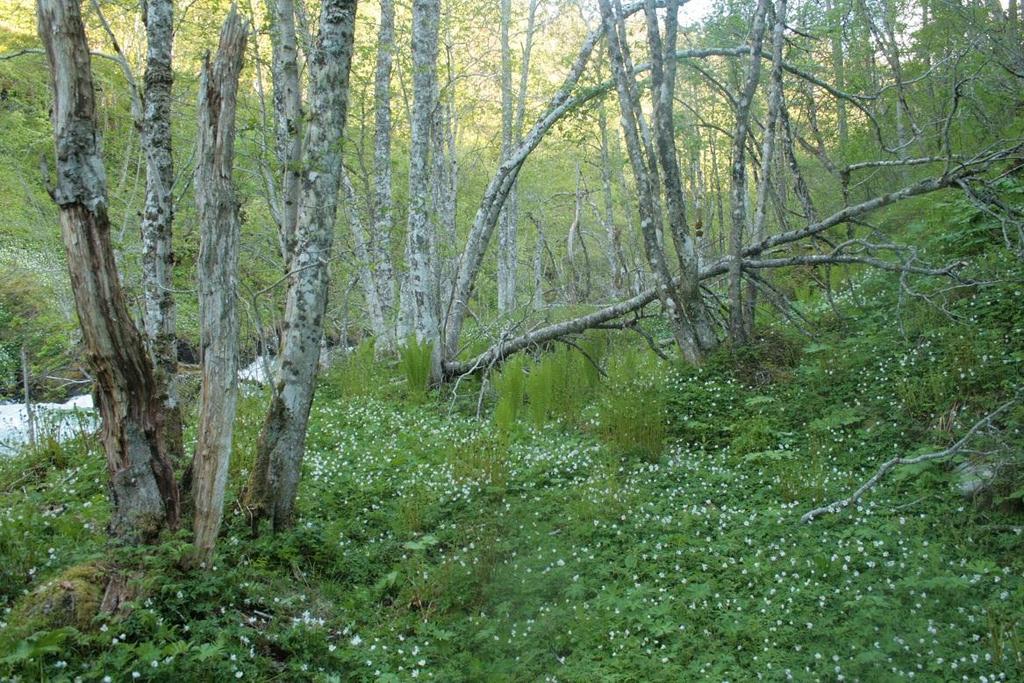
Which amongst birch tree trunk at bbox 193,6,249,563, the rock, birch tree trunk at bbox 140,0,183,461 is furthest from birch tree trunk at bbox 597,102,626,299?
the rock

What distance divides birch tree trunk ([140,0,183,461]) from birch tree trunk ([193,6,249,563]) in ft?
4.90

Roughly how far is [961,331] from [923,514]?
2.92 m

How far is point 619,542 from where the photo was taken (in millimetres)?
5875

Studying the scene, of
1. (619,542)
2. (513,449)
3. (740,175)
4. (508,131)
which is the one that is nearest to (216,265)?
(619,542)

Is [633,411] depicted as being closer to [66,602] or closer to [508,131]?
[66,602]

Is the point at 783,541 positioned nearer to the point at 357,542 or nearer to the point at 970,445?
the point at 970,445

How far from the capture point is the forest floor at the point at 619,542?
4.12 meters

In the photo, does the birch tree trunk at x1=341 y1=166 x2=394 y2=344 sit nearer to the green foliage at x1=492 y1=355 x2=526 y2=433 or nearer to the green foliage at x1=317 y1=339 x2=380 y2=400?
the green foliage at x1=317 y1=339 x2=380 y2=400

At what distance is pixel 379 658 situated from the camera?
439 cm

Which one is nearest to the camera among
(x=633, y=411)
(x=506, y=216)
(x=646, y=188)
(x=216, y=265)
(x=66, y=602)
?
(x=66, y=602)

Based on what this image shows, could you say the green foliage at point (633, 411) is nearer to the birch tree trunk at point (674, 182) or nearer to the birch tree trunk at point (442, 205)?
the birch tree trunk at point (674, 182)

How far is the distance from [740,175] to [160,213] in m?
6.69

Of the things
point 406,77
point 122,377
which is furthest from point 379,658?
point 406,77

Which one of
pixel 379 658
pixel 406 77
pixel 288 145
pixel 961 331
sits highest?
pixel 406 77
